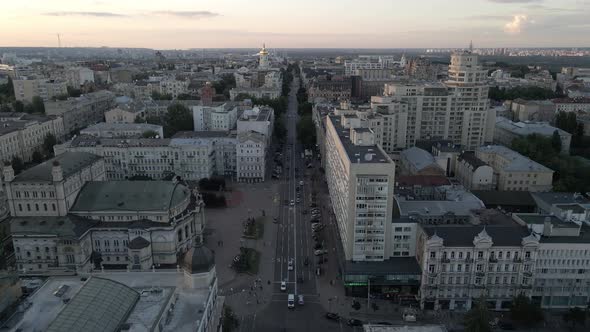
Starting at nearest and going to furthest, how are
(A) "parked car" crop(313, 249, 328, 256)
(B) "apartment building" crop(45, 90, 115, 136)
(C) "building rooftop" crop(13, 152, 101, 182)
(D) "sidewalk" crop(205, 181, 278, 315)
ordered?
(D) "sidewalk" crop(205, 181, 278, 315) < (C) "building rooftop" crop(13, 152, 101, 182) < (A) "parked car" crop(313, 249, 328, 256) < (B) "apartment building" crop(45, 90, 115, 136)

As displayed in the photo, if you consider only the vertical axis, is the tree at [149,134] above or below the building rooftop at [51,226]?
above

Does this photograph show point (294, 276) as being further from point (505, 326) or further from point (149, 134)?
point (149, 134)

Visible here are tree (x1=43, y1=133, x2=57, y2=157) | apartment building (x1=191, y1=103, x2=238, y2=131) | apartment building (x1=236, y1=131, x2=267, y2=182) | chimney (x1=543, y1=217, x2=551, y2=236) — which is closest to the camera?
chimney (x1=543, y1=217, x2=551, y2=236)

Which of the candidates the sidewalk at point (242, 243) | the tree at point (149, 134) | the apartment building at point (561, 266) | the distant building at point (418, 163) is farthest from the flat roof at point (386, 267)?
the tree at point (149, 134)

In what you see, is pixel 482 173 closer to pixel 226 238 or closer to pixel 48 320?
pixel 226 238

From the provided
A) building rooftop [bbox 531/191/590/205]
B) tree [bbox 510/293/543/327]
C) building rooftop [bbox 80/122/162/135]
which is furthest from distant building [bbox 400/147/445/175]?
building rooftop [bbox 80/122/162/135]

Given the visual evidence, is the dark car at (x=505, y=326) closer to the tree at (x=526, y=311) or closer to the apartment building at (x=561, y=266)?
the tree at (x=526, y=311)

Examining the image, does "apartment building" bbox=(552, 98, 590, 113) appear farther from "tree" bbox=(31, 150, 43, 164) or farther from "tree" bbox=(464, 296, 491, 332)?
"tree" bbox=(31, 150, 43, 164)
